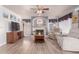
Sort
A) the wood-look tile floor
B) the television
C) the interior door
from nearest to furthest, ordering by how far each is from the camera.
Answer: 1. the wood-look tile floor
2. the interior door
3. the television

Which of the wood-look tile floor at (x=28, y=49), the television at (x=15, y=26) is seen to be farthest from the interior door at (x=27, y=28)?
the television at (x=15, y=26)

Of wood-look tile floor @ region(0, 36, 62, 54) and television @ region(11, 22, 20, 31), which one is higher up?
television @ region(11, 22, 20, 31)

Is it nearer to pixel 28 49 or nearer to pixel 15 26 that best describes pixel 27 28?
pixel 28 49

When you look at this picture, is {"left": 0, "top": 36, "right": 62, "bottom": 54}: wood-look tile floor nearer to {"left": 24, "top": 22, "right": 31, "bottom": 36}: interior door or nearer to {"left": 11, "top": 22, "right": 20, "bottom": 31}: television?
{"left": 24, "top": 22, "right": 31, "bottom": 36}: interior door

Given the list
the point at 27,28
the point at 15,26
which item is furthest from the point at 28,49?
the point at 15,26

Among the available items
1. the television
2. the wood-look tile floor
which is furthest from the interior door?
the television

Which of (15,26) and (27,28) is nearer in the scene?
(27,28)

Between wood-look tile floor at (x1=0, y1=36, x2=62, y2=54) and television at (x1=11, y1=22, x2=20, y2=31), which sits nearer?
wood-look tile floor at (x1=0, y1=36, x2=62, y2=54)

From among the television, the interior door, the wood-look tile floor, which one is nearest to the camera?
the wood-look tile floor
